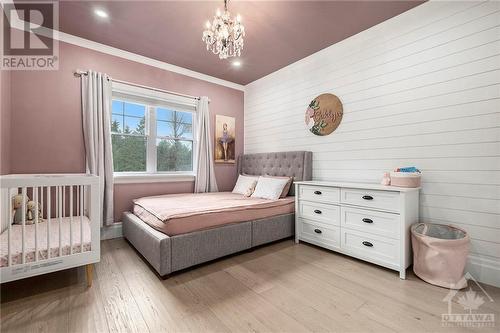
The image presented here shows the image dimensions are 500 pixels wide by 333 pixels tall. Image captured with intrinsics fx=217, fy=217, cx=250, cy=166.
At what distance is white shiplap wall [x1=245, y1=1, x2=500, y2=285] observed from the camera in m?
1.88

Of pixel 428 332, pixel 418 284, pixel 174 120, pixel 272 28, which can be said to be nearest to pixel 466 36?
pixel 272 28

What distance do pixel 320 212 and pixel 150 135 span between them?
279 cm

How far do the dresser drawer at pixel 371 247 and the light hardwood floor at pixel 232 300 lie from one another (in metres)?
0.11

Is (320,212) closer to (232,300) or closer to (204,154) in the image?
(232,300)

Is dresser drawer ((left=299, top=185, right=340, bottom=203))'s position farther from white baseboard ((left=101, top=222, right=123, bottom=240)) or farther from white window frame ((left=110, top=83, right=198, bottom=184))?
white baseboard ((left=101, top=222, right=123, bottom=240))

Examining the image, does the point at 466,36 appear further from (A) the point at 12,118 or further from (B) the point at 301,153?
(A) the point at 12,118

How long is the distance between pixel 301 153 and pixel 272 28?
5.53ft

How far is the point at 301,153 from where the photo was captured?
10.8ft

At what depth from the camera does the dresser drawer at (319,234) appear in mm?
2492

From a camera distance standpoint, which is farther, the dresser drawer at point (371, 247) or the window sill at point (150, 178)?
the window sill at point (150, 178)

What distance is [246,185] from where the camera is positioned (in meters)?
3.66

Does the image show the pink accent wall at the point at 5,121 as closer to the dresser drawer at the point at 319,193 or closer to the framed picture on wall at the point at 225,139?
the framed picture on wall at the point at 225,139

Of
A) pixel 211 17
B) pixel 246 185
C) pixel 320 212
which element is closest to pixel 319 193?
pixel 320 212

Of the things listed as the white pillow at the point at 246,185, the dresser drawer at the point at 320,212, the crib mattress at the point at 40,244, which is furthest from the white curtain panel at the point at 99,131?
the dresser drawer at the point at 320,212
